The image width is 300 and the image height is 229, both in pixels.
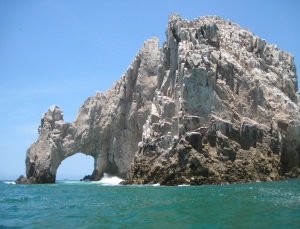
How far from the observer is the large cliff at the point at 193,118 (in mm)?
54250

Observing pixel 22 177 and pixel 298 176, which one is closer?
pixel 298 176

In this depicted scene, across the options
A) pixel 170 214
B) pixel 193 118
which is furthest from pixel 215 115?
pixel 170 214

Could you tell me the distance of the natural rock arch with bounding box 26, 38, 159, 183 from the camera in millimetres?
80125

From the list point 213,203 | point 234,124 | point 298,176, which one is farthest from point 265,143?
point 213,203

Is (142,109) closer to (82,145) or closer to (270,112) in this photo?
(82,145)

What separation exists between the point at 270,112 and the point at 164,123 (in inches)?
619

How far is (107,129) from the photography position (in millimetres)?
83125

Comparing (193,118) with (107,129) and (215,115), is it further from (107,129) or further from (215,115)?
(107,129)

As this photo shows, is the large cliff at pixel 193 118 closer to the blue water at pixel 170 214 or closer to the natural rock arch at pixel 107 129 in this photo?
the natural rock arch at pixel 107 129

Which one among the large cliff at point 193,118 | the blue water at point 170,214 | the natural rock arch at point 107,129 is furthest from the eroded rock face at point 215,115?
the blue water at point 170,214

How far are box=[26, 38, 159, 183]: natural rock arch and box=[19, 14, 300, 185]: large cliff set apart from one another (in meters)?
0.20

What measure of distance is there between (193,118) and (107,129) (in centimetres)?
3034

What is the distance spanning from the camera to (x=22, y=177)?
8306 cm

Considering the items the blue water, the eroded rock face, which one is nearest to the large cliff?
the eroded rock face
